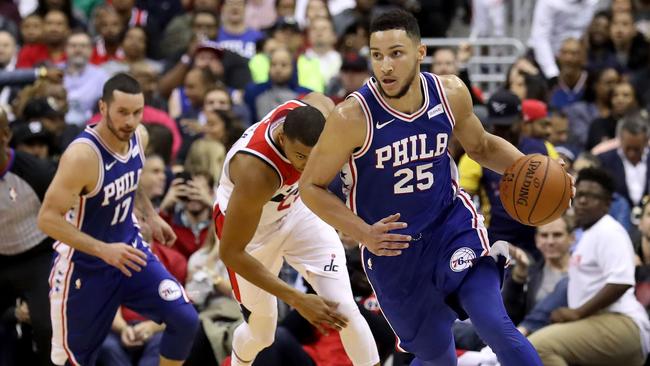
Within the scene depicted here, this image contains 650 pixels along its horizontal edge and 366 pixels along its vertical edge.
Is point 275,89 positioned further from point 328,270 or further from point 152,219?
point 328,270

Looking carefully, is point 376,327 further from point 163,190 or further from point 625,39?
point 625,39

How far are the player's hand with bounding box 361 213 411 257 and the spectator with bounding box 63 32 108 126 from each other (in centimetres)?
712

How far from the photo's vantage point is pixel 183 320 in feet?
24.2

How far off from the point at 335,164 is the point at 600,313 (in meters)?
3.28

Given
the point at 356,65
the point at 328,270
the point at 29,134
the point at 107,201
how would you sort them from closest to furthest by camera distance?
the point at 328,270 → the point at 107,201 → the point at 29,134 → the point at 356,65

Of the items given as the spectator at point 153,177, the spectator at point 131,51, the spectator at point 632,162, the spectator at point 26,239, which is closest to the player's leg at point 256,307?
the spectator at point 26,239

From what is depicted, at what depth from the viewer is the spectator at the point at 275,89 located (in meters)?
11.8

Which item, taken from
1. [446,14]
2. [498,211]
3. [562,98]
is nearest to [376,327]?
[498,211]

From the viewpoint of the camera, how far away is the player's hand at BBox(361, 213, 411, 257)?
5.59m

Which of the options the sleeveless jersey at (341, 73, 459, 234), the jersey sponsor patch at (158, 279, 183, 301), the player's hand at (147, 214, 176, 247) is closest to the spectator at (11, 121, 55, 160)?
the player's hand at (147, 214, 176, 247)

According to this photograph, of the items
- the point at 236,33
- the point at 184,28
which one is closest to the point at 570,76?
the point at 236,33

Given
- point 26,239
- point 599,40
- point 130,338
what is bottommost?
point 130,338

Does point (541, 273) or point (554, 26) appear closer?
point (541, 273)

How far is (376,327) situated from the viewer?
27.5 feet
